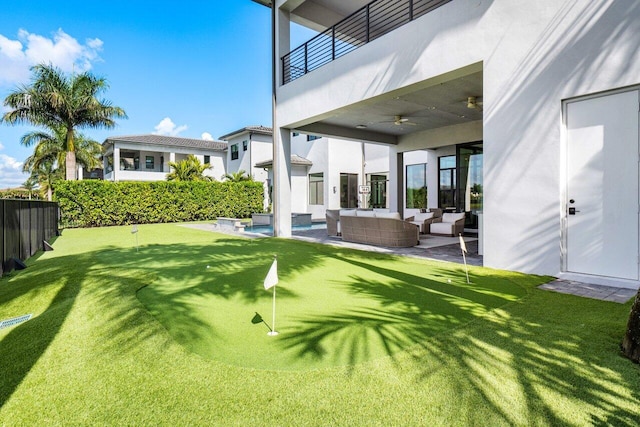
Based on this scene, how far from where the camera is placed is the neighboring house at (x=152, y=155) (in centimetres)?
3117

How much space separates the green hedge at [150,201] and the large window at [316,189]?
3.71m

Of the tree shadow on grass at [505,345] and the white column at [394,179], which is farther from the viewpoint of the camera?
the white column at [394,179]

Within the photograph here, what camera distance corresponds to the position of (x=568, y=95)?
558cm

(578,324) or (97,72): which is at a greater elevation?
(97,72)

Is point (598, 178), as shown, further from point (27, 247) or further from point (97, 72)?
point (97, 72)

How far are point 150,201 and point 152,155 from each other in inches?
675

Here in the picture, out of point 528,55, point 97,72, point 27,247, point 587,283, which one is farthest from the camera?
point 97,72

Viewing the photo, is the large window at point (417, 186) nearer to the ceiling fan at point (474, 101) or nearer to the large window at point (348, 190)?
the large window at point (348, 190)

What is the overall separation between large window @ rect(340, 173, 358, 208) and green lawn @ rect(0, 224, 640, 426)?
18.5m

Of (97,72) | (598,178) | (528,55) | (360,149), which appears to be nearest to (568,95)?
(528,55)

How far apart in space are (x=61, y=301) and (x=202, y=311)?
2183 mm

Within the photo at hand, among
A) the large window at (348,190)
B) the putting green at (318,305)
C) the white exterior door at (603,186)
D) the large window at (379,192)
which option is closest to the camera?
the putting green at (318,305)

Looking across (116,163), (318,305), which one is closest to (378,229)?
(318,305)

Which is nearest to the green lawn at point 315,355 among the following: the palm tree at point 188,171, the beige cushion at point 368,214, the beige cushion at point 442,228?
the beige cushion at point 368,214
